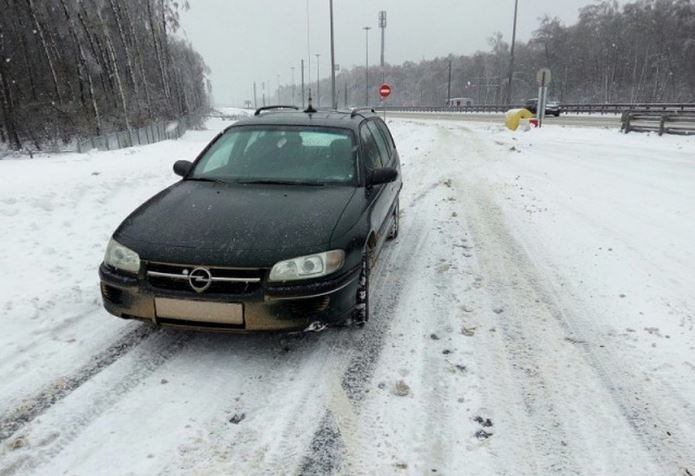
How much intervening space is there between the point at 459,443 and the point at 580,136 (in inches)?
814

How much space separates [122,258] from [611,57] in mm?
85317

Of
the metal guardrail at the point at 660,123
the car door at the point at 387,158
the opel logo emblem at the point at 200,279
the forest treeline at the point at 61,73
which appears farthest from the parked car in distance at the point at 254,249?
the forest treeline at the point at 61,73

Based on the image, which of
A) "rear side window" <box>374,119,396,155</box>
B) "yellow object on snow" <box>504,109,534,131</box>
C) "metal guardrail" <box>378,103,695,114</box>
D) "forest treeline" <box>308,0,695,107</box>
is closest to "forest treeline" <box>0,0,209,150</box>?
"yellow object on snow" <box>504,109,534,131</box>

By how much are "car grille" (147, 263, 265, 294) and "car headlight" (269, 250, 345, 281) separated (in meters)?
0.12

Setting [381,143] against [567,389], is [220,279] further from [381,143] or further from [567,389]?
[381,143]

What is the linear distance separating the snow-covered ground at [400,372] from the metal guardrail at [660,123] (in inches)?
563

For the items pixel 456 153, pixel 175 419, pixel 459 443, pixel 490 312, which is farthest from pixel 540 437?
pixel 456 153

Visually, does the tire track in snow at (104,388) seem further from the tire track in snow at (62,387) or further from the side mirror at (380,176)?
the side mirror at (380,176)

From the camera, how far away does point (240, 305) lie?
316 centimetres

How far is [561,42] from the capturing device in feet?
259

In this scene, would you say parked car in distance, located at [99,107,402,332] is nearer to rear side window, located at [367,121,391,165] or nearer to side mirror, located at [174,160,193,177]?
side mirror, located at [174,160,193,177]

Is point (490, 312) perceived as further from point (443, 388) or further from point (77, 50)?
point (77, 50)

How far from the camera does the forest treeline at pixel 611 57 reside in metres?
64.6

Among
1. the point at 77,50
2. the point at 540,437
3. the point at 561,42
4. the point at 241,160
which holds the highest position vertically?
the point at 561,42
